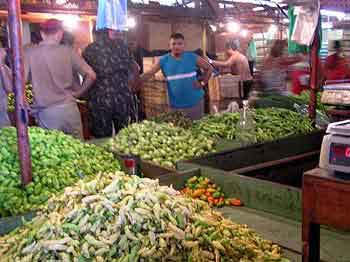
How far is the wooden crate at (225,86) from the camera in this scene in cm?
998

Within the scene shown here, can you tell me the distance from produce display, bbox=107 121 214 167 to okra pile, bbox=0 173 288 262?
5.78 ft

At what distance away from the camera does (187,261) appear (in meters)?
2.33

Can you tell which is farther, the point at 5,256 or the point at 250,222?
the point at 250,222

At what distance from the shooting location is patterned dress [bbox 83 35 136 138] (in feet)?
20.6

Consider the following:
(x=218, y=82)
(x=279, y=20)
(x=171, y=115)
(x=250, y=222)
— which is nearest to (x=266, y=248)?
(x=250, y=222)

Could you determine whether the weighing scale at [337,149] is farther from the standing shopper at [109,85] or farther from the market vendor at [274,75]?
the market vendor at [274,75]

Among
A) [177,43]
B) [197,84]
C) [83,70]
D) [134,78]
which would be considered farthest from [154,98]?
[83,70]

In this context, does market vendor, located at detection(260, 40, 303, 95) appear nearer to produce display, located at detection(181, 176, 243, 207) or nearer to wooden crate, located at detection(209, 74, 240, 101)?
wooden crate, located at detection(209, 74, 240, 101)

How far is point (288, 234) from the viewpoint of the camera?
3.03 meters

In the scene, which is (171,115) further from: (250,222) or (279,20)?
(279,20)

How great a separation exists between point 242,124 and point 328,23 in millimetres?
17127

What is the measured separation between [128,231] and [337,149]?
111 centimetres

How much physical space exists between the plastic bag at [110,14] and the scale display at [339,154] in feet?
13.2

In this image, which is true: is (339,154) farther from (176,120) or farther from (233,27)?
(233,27)
